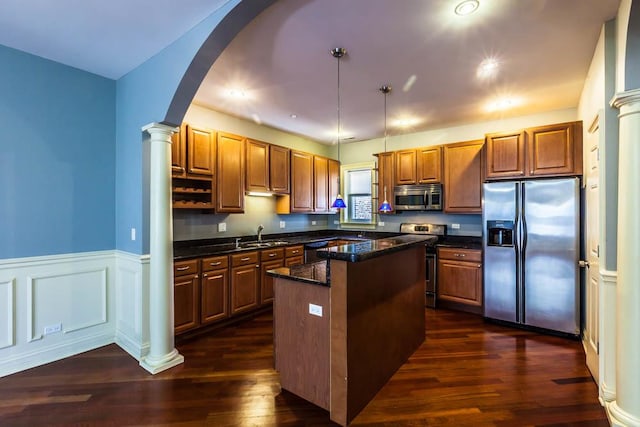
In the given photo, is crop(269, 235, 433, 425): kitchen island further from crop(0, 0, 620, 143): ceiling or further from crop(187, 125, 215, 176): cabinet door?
crop(187, 125, 215, 176): cabinet door

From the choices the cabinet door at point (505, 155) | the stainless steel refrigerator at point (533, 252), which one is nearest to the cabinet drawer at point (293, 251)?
the stainless steel refrigerator at point (533, 252)

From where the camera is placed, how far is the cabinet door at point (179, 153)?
11.0ft

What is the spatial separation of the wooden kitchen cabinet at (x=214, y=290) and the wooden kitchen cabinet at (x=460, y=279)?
290 centimetres

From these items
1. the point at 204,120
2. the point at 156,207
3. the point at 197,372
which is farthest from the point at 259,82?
the point at 197,372

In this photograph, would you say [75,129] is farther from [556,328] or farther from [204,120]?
[556,328]

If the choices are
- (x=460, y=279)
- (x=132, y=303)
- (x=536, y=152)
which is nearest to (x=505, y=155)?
(x=536, y=152)

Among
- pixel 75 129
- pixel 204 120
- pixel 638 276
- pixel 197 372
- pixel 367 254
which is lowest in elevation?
pixel 197 372

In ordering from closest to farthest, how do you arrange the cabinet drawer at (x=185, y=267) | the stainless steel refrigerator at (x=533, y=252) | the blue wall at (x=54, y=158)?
the blue wall at (x=54, y=158), the cabinet drawer at (x=185, y=267), the stainless steel refrigerator at (x=533, y=252)

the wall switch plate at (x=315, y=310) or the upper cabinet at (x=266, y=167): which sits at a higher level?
the upper cabinet at (x=266, y=167)

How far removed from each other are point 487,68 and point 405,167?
2.17 m

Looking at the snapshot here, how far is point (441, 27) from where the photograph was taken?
7.33 ft

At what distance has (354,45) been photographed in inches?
97.7

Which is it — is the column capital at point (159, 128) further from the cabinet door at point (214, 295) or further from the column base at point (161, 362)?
the column base at point (161, 362)

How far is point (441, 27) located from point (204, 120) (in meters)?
2.99
